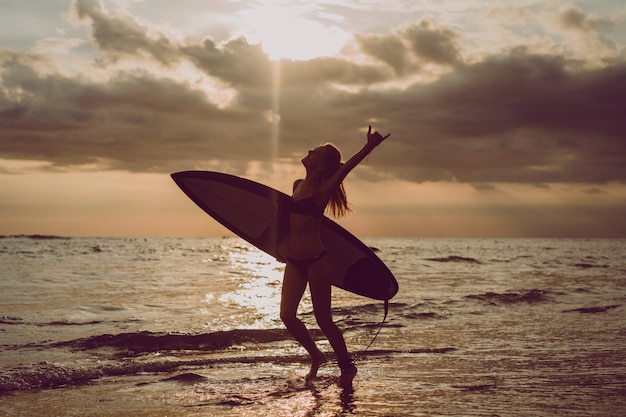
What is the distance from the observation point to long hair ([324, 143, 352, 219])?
6305mm

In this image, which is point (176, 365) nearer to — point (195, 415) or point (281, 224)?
point (281, 224)

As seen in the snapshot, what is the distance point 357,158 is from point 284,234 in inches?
64.7

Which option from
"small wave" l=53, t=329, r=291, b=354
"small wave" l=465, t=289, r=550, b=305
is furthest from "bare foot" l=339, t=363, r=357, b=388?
"small wave" l=465, t=289, r=550, b=305

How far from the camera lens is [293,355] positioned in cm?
855

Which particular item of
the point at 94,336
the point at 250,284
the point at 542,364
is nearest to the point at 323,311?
the point at 542,364

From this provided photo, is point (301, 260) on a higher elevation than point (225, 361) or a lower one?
higher

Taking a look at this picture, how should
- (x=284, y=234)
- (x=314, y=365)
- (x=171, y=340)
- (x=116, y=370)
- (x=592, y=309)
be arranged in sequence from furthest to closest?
1. (x=592, y=309)
2. (x=171, y=340)
3. (x=116, y=370)
4. (x=284, y=234)
5. (x=314, y=365)

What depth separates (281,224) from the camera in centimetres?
727

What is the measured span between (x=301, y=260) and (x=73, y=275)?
19435 mm

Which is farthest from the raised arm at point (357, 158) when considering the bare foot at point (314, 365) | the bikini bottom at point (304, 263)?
the bare foot at point (314, 365)

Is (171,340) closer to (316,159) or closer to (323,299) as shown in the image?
(323,299)

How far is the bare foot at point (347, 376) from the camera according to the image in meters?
6.30

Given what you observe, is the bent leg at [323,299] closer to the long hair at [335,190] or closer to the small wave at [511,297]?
the long hair at [335,190]

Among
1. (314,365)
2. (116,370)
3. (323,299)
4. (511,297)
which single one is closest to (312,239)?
(323,299)
